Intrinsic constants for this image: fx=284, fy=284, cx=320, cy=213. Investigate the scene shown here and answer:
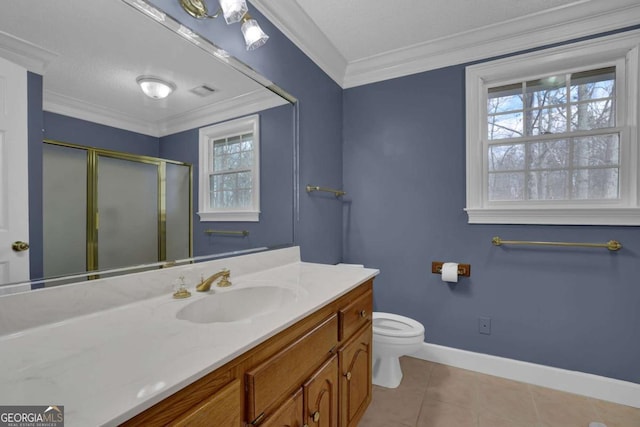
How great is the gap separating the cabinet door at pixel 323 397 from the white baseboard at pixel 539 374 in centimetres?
142

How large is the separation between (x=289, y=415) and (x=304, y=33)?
214 cm

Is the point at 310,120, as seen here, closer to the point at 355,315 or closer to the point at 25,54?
the point at 355,315

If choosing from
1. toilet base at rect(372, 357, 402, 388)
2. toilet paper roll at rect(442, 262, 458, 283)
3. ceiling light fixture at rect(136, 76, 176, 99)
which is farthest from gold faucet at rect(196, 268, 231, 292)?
toilet paper roll at rect(442, 262, 458, 283)

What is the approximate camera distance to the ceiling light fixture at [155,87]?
3.54ft

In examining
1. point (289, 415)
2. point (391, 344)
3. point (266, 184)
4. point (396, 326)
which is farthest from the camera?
point (396, 326)

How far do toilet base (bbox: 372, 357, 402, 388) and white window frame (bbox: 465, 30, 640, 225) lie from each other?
3.89 feet

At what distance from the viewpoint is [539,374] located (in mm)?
1944

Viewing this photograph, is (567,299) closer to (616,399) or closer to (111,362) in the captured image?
(616,399)

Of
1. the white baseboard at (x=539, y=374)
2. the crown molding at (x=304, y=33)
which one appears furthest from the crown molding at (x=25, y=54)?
the white baseboard at (x=539, y=374)

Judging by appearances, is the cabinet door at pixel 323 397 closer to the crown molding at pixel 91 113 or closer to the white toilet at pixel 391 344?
the white toilet at pixel 391 344

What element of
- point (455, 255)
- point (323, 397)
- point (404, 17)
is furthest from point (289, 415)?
point (404, 17)

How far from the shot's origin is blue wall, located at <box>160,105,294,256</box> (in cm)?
124

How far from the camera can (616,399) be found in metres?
1.76

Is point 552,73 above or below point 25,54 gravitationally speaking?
above
